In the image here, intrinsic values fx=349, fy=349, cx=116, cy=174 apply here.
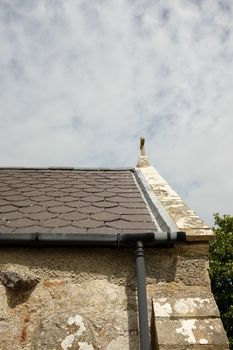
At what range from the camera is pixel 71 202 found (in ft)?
16.5

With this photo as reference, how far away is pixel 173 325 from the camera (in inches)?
123

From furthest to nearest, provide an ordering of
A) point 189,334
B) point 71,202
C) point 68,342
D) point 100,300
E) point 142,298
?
point 71,202 → point 100,300 → point 142,298 → point 68,342 → point 189,334

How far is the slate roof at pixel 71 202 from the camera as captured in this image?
4.03 m

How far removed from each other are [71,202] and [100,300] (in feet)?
6.06

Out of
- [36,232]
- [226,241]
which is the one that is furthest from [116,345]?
[226,241]

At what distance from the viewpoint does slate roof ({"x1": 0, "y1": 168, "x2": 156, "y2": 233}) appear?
4.03 meters

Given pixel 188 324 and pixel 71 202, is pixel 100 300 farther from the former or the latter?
pixel 71 202

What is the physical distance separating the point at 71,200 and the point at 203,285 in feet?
7.62

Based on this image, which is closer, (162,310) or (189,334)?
(189,334)

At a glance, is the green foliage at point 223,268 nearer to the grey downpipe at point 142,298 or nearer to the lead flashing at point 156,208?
the lead flashing at point 156,208

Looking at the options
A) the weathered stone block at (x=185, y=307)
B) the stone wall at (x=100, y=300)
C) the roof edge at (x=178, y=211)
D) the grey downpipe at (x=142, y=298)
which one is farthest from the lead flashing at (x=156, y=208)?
the weathered stone block at (x=185, y=307)

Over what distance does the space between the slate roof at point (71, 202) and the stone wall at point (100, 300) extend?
347 millimetres

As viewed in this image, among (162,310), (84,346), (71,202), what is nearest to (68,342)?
(84,346)

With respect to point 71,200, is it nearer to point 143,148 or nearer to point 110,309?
point 110,309
